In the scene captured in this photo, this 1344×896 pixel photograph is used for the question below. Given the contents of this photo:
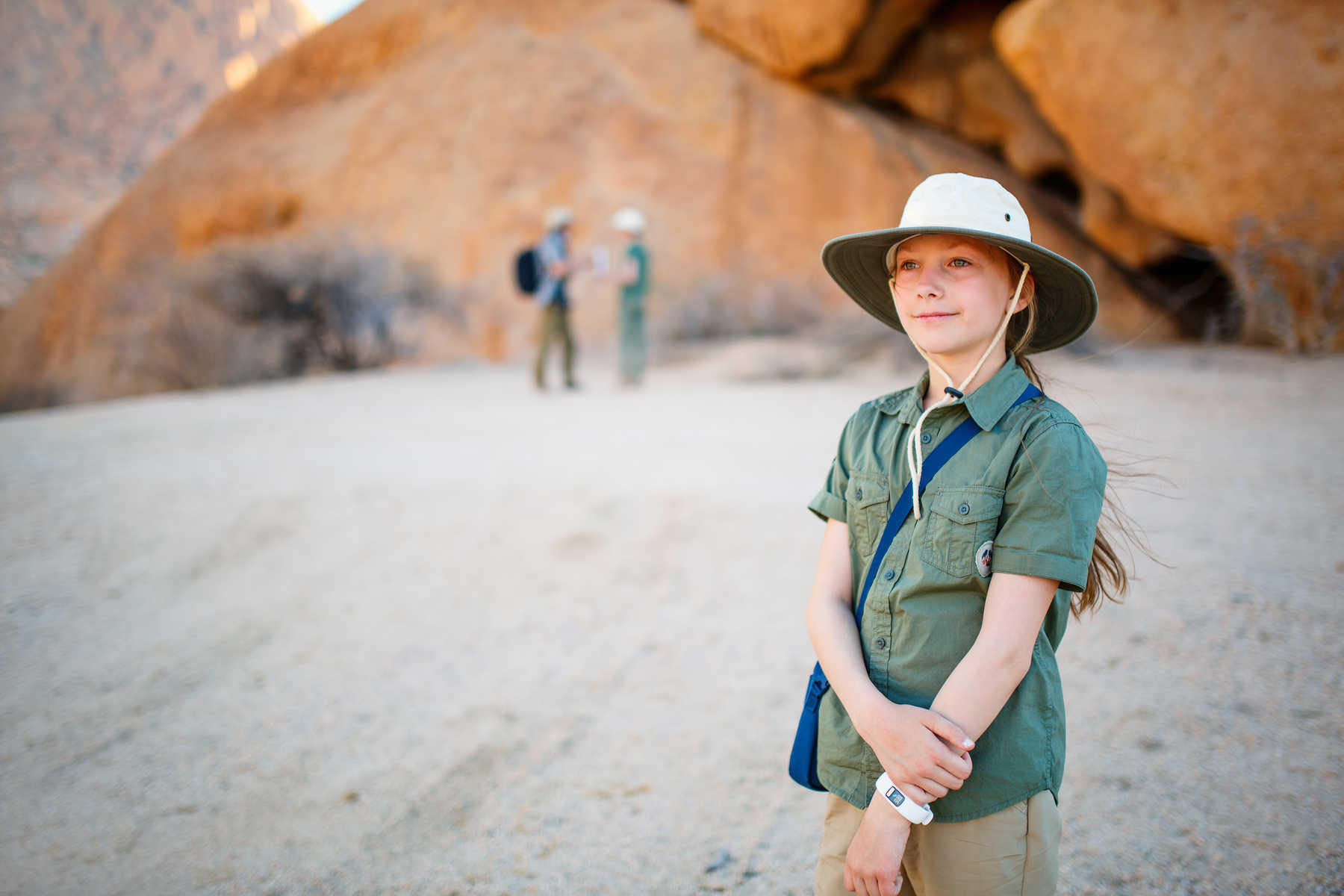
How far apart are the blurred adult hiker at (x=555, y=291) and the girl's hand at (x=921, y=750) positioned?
6799mm

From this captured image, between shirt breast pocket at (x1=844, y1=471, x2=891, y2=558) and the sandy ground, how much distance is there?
352 millimetres

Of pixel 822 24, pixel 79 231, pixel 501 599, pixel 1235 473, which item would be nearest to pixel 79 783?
pixel 501 599

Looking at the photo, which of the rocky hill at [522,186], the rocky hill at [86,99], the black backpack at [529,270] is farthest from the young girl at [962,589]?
the rocky hill at [86,99]

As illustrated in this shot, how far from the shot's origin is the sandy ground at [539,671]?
84.0 inches

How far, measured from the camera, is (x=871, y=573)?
1.33 m

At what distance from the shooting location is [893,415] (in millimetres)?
1422

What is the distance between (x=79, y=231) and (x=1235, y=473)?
32706 mm

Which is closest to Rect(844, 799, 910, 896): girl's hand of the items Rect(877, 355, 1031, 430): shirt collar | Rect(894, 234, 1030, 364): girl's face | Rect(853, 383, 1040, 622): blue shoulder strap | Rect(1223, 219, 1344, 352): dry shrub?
Rect(853, 383, 1040, 622): blue shoulder strap

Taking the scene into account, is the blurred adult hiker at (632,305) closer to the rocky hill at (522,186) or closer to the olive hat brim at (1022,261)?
the rocky hill at (522,186)

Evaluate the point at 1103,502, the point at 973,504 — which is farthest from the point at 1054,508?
the point at 1103,502

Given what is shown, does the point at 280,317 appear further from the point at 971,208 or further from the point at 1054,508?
the point at 1054,508

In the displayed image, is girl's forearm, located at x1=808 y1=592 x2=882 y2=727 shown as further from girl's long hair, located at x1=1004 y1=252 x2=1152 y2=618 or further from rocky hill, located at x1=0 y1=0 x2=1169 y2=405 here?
rocky hill, located at x1=0 y1=0 x2=1169 y2=405

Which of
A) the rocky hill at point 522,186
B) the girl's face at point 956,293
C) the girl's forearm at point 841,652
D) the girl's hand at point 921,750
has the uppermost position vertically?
the rocky hill at point 522,186

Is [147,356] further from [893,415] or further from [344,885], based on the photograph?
[893,415]
